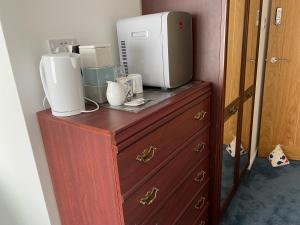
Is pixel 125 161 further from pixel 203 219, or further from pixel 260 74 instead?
pixel 260 74

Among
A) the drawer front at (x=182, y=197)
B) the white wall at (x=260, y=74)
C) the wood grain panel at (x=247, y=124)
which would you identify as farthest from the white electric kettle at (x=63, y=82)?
the white wall at (x=260, y=74)

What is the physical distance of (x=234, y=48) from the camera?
133 cm

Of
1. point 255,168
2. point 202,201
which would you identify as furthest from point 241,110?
point 255,168

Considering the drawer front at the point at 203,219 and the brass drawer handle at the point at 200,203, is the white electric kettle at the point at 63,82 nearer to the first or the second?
the brass drawer handle at the point at 200,203

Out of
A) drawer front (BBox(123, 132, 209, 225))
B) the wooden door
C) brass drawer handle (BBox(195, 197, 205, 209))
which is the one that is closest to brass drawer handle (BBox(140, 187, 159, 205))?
drawer front (BBox(123, 132, 209, 225))

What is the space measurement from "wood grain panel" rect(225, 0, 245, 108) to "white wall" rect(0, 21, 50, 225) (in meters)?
1.01

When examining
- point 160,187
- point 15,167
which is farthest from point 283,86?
point 15,167

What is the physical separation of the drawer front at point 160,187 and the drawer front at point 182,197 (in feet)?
0.14

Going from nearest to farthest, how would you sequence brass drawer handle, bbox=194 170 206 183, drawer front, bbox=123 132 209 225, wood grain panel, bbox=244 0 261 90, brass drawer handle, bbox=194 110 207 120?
drawer front, bbox=123 132 209 225
brass drawer handle, bbox=194 110 207 120
brass drawer handle, bbox=194 170 206 183
wood grain panel, bbox=244 0 261 90

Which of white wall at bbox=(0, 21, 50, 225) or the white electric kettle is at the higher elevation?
the white electric kettle

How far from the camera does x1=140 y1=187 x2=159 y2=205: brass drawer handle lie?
0.89m

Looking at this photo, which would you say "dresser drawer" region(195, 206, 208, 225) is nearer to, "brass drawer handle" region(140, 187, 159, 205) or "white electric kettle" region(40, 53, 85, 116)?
"brass drawer handle" region(140, 187, 159, 205)

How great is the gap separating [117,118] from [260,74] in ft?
6.07

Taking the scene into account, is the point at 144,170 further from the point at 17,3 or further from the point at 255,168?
the point at 255,168
